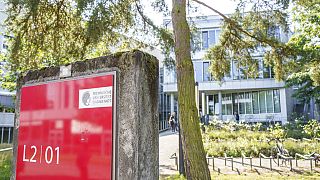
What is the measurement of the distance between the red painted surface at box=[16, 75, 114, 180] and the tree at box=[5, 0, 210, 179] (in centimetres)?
372

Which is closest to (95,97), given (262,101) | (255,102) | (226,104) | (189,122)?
(189,122)

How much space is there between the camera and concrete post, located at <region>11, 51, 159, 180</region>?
7.56 ft

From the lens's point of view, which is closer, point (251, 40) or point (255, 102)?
point (251, 40)

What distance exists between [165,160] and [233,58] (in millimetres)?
4597

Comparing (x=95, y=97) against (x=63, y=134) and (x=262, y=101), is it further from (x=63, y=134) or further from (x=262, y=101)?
(x=262, y=101)

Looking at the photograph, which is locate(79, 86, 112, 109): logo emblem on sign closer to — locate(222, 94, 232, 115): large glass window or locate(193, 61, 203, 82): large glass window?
locate(193, 61, 203, 82): large glass window

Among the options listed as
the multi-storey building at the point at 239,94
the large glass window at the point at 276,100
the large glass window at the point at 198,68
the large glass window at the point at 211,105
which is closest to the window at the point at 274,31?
the multi-storey building at the point at 239,94

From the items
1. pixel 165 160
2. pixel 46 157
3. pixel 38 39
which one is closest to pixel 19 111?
pixel 46 157

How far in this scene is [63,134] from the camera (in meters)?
2.59

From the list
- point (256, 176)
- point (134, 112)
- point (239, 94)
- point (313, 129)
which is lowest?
point (256, 176)

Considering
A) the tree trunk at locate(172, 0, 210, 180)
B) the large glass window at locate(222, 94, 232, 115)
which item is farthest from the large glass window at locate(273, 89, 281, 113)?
the tree trunk at locate(172, 0, 210, 180)

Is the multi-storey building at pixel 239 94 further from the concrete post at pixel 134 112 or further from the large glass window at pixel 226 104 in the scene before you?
the concrete post at pixel 134 112

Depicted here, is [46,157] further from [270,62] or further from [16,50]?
[270,62]

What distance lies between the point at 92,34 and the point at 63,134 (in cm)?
467
